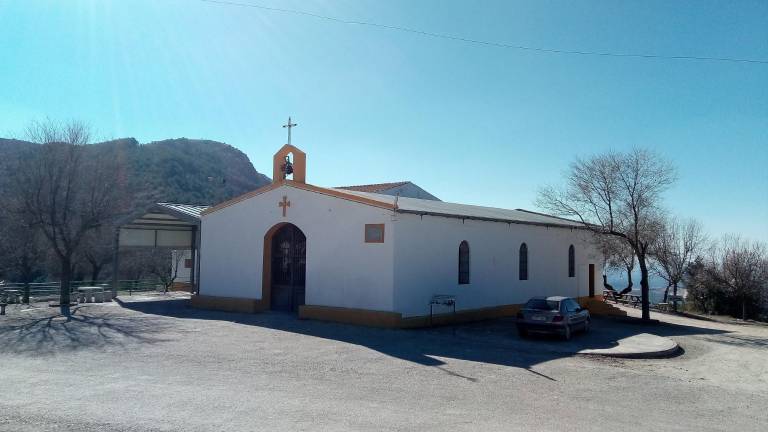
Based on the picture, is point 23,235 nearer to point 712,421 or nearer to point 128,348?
point 128,348

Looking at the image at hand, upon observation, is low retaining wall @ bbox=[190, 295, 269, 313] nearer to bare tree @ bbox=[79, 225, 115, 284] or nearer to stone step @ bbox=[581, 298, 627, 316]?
stone step @ bbox=[581, 298, 627, 316]

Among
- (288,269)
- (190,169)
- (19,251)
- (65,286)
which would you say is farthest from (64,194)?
(190,169)

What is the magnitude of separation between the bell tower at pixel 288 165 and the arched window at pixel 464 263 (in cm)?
629

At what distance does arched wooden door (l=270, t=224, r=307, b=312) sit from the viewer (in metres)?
20.5

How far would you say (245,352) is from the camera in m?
12.8

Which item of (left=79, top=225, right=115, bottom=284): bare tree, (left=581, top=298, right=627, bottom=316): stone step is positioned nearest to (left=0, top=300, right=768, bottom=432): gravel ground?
(left=581, top=298, right=627, bottom=316): stone step

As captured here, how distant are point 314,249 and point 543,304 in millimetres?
7802

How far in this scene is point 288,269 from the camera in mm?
20922

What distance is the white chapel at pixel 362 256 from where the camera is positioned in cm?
1758

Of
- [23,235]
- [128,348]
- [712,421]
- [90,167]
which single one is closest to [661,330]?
[712,421]

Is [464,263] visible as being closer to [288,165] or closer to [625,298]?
[288,165]

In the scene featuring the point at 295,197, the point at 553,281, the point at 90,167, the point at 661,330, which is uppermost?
the point at 90,167

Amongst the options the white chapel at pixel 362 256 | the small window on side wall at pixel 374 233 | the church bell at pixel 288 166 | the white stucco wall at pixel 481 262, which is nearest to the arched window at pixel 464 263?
the white chapel at pixel 362 256

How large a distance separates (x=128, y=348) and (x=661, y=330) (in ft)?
61.6
